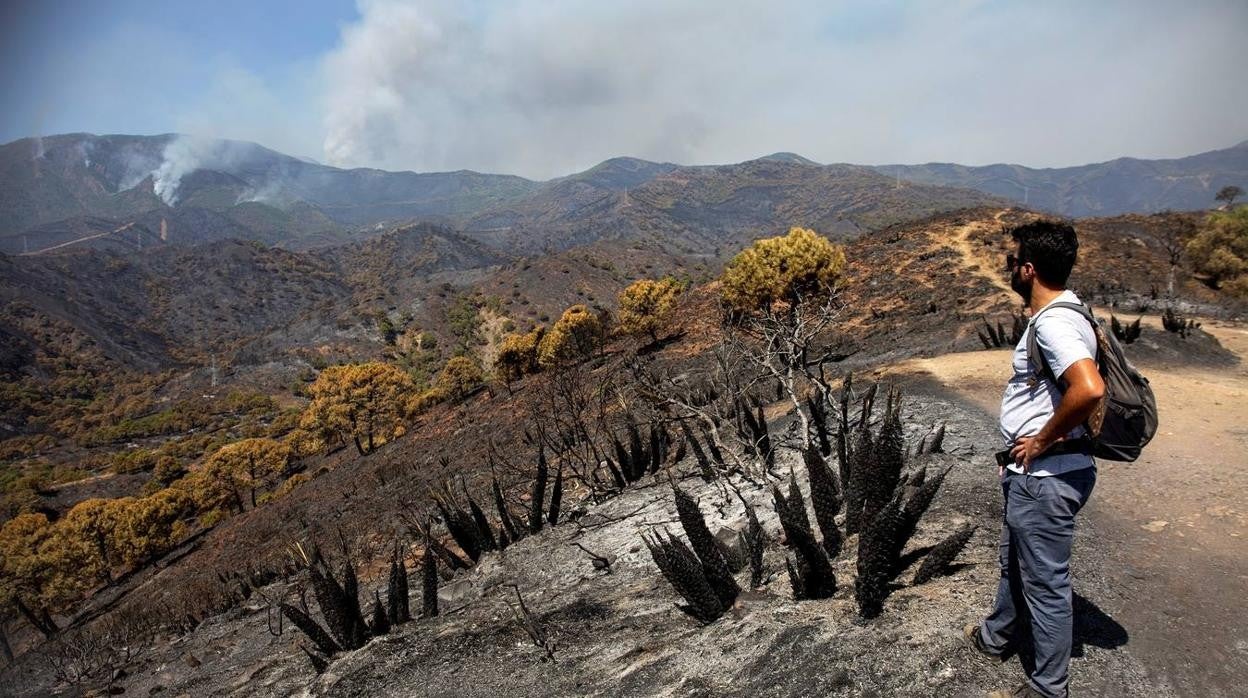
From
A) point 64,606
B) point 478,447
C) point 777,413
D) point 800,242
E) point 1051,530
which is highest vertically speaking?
point 800,242

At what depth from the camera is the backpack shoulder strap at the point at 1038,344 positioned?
224cm

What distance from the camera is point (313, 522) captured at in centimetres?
1800

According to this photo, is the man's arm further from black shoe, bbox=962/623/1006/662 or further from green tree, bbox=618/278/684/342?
green tree, bbox=618/278/684/342

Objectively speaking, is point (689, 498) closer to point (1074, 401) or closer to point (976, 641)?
point (976, 641)

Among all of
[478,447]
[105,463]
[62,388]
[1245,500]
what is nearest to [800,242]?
[478,447]

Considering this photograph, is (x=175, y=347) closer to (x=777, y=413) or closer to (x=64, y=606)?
(x=64, y=606)

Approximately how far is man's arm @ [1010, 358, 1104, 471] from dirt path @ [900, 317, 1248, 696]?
60.8 inches

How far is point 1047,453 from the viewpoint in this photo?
2312 millimetres

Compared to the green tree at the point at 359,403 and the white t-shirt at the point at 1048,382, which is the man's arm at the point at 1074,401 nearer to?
the white t-shirt at the point at 1048,382

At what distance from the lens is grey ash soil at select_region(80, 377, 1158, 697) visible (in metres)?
2.86

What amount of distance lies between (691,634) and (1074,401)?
9.30 feet

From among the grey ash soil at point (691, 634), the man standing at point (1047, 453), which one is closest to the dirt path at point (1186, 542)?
the grey ash soil at point (691, 634)

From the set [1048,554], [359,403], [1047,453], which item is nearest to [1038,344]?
[1047,453]

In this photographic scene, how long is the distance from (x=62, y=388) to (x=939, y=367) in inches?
4651
